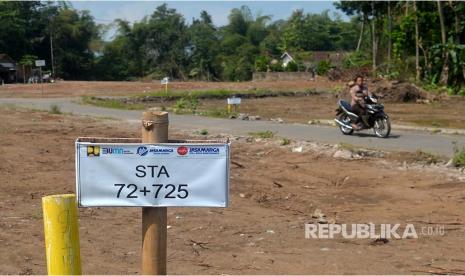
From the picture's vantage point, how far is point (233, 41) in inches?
4045

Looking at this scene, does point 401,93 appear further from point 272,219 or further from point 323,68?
point 323,68

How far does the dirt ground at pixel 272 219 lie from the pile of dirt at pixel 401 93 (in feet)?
80.8

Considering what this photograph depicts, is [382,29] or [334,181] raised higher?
[382,29]

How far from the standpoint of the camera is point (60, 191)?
10.5 meters

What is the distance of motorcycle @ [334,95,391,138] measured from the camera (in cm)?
1780

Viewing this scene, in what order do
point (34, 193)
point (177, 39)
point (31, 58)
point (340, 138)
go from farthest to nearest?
point (177, 39), point (31, 58), point (340, 138), point (34, 193)

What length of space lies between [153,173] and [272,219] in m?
4.63

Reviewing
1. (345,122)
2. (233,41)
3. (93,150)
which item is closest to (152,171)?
(93,150)

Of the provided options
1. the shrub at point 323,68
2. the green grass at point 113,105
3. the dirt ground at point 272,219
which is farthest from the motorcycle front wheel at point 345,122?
the shrub at point 323,68

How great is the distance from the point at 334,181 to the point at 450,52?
33.2 m

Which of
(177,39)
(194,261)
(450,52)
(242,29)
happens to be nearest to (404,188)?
(194,261)

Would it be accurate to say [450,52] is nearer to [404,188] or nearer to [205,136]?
[205,136]

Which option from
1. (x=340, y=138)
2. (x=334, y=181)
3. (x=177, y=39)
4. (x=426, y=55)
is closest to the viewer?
(x=334, y=181)

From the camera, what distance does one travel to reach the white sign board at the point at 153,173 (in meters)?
4.45
